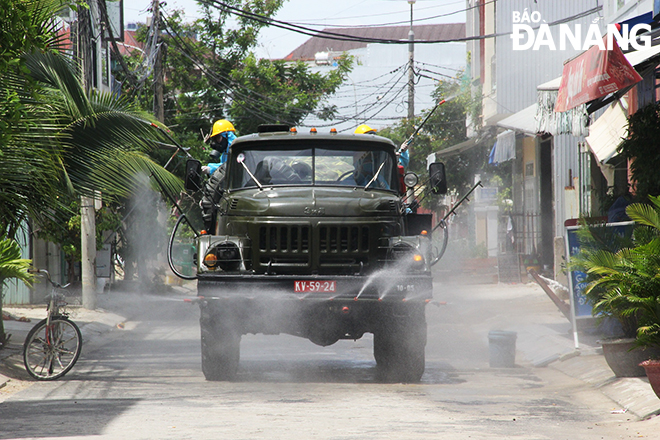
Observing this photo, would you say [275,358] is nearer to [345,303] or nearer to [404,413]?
[345,303]

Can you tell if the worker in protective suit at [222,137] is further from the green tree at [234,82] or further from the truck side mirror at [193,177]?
the green tree at [234,82]

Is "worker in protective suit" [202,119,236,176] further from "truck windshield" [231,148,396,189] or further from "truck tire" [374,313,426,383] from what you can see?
"truck tire" [374,313,426,383]

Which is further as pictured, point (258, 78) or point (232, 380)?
point (258, 78)

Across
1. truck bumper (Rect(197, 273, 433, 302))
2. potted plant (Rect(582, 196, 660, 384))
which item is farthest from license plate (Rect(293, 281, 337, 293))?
potted plant (Rect(582, 196, 660, 384))

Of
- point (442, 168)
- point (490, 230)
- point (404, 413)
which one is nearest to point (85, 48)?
point (442, 168)

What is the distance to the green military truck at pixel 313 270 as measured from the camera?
8.55 m

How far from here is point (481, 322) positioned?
1598 cm

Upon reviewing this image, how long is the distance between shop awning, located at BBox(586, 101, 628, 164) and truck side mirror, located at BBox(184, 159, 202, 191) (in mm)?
6624

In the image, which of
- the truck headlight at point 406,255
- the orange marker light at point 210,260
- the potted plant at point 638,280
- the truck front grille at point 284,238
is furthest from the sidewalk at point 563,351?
the orange marker light at point 210,260

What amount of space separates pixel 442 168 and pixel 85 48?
979cm

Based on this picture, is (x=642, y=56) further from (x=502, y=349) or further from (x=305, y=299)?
(x=305, y=299)

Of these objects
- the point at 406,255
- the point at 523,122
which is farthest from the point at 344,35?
the point at 406,255

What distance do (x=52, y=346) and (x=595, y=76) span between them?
7.31 meters

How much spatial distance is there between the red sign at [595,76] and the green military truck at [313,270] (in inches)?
113
